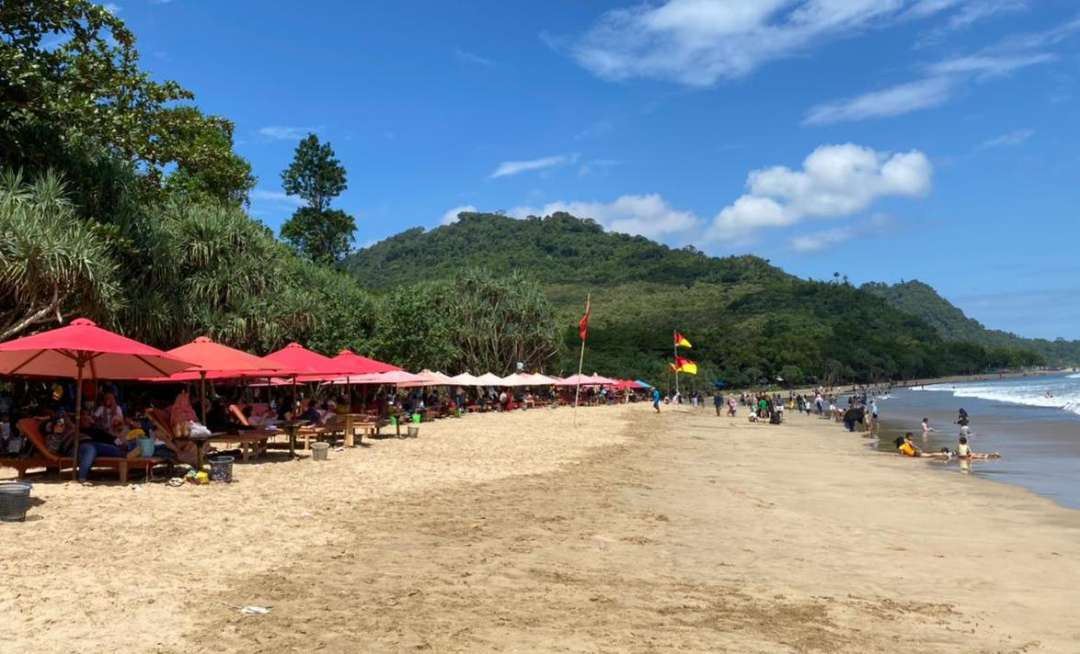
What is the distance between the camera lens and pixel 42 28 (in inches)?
571

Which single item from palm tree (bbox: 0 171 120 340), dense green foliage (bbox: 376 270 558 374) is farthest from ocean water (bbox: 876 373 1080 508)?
dense green foliage (bbox: 376 270 558 374)

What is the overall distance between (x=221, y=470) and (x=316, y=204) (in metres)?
35.6

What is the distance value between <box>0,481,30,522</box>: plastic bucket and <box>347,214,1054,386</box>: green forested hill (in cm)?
5658

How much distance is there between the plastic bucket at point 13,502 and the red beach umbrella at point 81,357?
2.23 m

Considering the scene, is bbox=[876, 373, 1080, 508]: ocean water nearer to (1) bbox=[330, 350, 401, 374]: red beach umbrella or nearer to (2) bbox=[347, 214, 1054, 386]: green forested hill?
(1) bbox=[330, 350, 401, 374]: red beach umbrella

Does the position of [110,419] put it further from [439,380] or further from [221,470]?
[439,380]

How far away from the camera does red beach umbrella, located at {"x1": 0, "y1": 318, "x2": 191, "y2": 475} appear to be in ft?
30.7

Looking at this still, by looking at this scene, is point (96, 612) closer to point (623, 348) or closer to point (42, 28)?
point (42, 28)

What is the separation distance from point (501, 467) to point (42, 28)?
1134cm

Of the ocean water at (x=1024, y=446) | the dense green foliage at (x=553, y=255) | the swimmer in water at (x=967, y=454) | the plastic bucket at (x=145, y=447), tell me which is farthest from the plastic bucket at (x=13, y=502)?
the dense green foliage at (x=553, y=255)

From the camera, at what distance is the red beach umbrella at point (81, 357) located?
9367mm

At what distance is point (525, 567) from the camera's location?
686 centimetres

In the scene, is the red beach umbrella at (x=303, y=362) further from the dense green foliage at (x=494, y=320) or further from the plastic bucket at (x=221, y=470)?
the dense green foliage at (x=494, y=320)

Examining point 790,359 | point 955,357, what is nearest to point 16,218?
point 790,359
